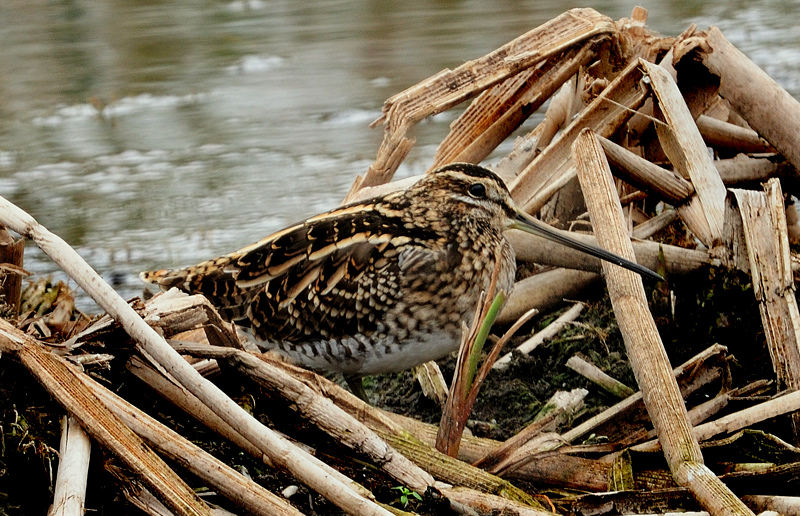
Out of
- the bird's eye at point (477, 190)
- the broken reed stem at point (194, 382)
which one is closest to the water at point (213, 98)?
the bird's eye at point (477, 190)

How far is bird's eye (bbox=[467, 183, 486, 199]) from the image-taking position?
12.5 ft

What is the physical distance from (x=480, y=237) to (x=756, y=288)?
3.48ft

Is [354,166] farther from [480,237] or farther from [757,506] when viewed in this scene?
[757,506]

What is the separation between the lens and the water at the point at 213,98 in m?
6.19

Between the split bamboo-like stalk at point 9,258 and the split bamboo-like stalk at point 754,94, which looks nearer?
the split bamboo-like stalk at point 9,258

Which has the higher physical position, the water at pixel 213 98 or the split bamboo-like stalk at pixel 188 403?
the split bamboo-like stalk at pixel 188 403

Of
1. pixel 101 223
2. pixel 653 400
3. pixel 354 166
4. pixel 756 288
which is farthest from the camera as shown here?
pixel 354 166

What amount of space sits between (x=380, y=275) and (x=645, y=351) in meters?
1.08

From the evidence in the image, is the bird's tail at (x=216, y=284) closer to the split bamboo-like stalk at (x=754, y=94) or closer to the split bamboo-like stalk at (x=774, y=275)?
the split bamboo-like stalk at (x=774, y=275)

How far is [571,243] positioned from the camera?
11.6ft

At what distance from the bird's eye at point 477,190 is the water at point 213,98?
2.20 m

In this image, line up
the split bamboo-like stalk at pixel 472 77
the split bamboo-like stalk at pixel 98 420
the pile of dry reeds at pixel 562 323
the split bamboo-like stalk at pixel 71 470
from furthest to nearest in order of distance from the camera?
the split bamboo-like stalk at pixel 472 77
the pile of dry reeds at pixel 562 323
the split bamboo-like stalk at pixel 98 420
the split bamboo-like stalk at pixel 71 470

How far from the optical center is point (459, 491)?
2.63 m

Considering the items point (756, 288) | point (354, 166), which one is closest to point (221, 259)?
point (756, 288)
